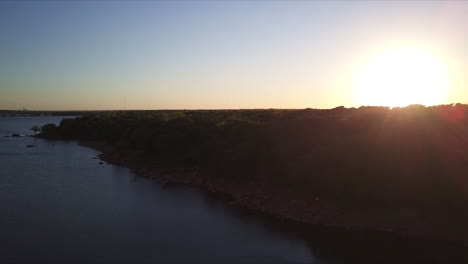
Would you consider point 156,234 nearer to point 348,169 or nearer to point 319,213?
point 319,213

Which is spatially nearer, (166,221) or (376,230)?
(376,230)

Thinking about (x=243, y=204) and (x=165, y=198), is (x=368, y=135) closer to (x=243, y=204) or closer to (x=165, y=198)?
(x=243, y=204)

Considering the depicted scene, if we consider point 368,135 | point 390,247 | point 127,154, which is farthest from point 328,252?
point 127,154

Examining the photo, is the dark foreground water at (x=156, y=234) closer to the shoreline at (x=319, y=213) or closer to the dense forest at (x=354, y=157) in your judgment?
the shoreline at (x=319, y=213)

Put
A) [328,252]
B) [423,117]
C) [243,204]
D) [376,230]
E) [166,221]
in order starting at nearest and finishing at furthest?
[328,252]
[376,230]
[166,221]
[243,204]
[423,117]

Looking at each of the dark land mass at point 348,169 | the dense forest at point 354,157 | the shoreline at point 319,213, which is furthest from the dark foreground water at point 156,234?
the dense forest at point 354,157

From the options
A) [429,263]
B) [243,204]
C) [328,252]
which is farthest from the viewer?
[243,204]

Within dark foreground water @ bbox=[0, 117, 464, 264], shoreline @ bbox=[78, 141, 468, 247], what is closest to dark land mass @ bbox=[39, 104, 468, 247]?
shoreline @ bbox=[78, 141, 468, 247]
